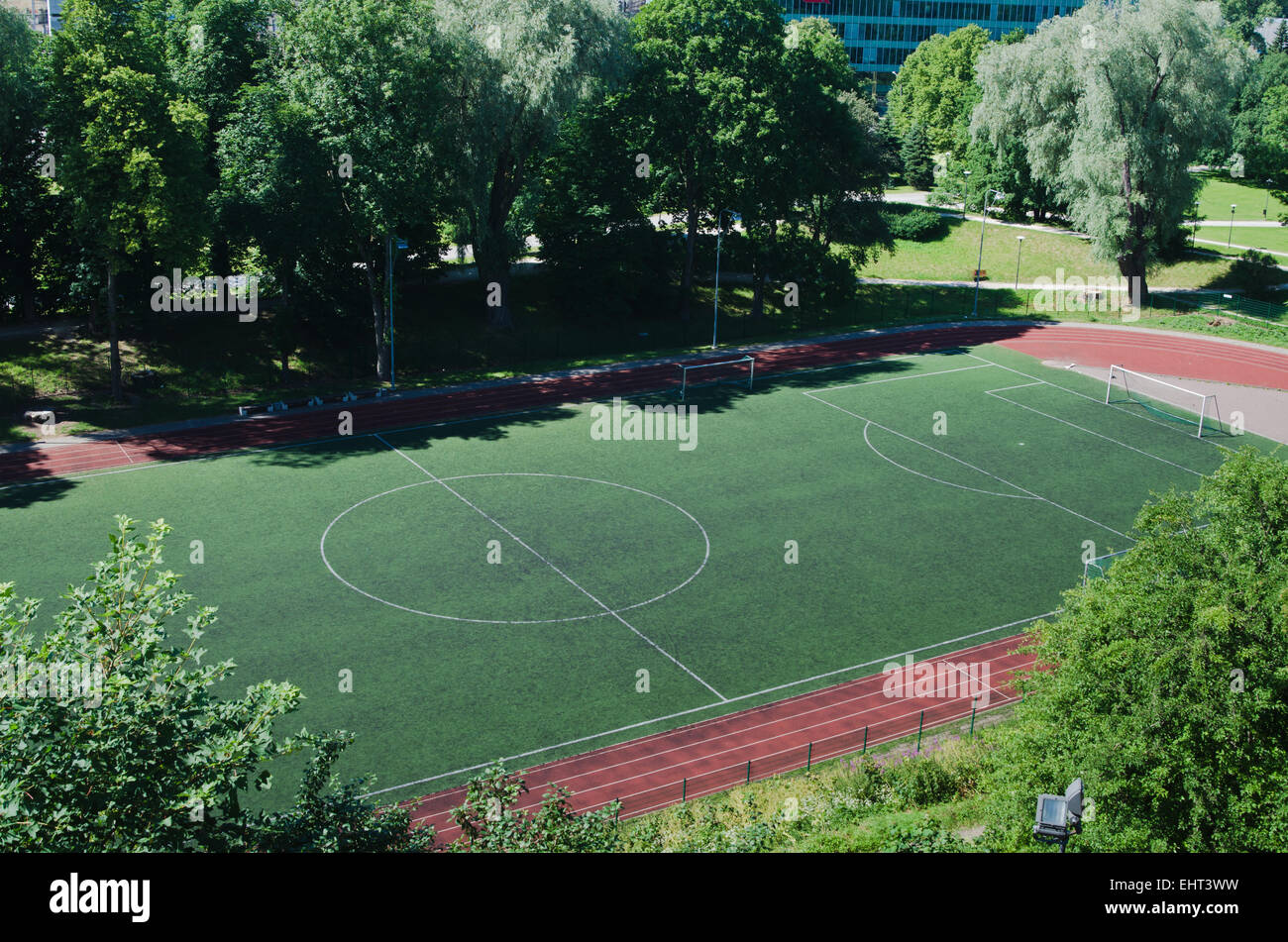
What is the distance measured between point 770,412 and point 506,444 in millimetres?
13468

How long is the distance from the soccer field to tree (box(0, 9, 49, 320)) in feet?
61.7

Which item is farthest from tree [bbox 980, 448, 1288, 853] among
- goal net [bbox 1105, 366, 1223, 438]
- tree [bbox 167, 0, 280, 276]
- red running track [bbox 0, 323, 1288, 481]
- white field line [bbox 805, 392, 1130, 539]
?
tree [bbox 167, 0, 280, 276]

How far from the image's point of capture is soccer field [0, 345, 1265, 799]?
29094mm

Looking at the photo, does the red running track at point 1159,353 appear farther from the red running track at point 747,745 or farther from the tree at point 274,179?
the tree at point 274,179

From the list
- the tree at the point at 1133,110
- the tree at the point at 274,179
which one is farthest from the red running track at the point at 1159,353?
the tree at the point at 274,179

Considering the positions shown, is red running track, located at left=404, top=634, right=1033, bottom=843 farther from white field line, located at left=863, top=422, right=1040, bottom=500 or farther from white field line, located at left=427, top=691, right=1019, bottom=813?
white field line, located at left=863, top=422, right=1040, bottom=500

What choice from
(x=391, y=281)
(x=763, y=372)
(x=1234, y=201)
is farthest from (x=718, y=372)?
(x=1234, y=201)

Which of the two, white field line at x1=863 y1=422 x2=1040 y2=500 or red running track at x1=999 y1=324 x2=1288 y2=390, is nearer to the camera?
white field line at x1=863 y1=422 x2=1040 y2=500

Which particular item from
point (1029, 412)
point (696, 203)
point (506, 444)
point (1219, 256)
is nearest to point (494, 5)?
point (696, 203)

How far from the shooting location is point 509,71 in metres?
54.2

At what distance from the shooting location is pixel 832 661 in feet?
103
